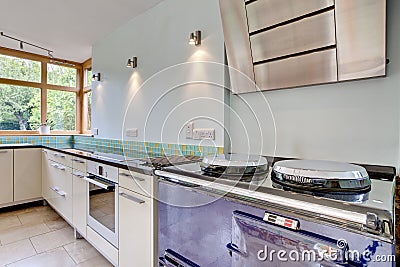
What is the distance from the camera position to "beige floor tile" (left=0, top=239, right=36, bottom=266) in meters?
2.01

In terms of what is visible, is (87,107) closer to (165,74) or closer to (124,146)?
(124,146)

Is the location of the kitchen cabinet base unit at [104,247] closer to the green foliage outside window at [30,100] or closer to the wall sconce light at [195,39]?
the wall sconce light at [195,39]

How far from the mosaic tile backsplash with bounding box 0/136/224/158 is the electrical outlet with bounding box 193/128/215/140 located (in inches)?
3.2

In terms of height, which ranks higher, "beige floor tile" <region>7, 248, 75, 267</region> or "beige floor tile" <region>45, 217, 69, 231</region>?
"beige floor tile" <region>45, 217, 69, 231</region>

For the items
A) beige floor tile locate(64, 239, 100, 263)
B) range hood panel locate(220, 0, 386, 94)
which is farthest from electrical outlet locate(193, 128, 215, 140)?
beige floor tile locate(64, 239, 100, 263)

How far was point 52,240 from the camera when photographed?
236cm

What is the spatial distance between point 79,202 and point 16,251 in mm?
654

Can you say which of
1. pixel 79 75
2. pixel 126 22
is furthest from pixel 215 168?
pixel 79 75

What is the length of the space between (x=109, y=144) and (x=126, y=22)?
1.57 meters

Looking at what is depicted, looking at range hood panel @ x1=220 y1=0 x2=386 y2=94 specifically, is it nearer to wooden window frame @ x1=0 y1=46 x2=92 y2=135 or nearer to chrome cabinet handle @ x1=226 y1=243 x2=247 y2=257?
chrome cabinet handle @ x1=226 y1=243 x2=247 y2=257

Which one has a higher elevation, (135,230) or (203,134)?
(203,134)

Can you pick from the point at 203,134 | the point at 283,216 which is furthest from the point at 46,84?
the point at 283,216

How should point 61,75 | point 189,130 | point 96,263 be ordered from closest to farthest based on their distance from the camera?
point 96,263
point 189,130
point 61,75

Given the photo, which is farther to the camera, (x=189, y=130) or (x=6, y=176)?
(x=6, y=176)
